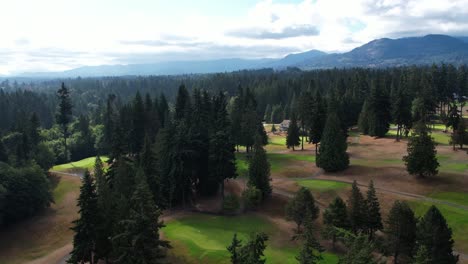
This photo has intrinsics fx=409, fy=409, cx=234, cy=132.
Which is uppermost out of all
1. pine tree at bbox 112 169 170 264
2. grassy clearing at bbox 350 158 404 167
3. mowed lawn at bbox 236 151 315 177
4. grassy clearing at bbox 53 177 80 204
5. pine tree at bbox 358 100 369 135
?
pine tree at bbox 358 100 369 135

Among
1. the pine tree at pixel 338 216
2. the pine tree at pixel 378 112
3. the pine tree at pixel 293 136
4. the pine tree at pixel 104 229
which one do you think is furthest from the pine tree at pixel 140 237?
the pine tree at pixel 378 112

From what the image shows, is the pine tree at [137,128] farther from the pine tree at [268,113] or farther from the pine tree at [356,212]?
the pine tree at [268,113]

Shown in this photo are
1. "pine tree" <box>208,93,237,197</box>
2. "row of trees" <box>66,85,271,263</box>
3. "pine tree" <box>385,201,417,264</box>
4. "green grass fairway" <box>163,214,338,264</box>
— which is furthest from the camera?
"pine tree" <box>208,93,237,197</box>

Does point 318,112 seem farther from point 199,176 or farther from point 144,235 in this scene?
point 144,235

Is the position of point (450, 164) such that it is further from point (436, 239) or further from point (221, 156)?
point (221, 156)

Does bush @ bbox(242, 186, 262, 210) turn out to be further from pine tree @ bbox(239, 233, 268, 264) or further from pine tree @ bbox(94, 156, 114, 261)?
pine tree @ bbox(239, 233, 268, 264)

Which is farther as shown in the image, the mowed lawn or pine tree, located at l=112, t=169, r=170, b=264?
the mowed lawn

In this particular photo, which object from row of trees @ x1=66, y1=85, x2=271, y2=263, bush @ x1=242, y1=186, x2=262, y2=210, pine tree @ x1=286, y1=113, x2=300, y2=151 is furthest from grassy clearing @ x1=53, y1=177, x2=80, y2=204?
pine tree @ x1=286, y1=113, x2=300, y2=151

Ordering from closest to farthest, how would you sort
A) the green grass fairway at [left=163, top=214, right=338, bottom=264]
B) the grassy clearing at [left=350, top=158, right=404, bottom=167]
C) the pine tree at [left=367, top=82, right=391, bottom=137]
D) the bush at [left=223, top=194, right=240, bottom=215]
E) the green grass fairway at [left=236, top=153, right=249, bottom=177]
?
the green grass fairway at [left=163, top=214, right=338, bottom=264], the bush at [left=223, top=194, right=240, bottom=215], the grassy clearing at [left=350, top=158, right=404, bottom=167], the green grass fairway at [left=236, top=153, right=249, bottom=177], the pine tree at [left=367, top=82, right=391, bottom=137]
